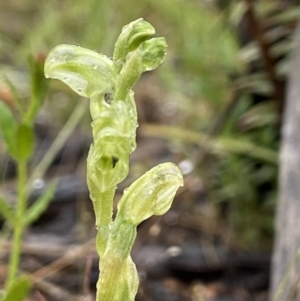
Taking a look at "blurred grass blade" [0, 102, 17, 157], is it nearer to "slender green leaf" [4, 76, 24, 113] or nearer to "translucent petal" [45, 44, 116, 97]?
"slender green leaf" [4, 76, 24, 113]

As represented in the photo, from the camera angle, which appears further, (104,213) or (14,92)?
(14,92)

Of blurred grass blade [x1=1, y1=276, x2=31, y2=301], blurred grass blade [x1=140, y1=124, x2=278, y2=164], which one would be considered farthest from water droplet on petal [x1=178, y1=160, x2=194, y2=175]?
blurred grass blade [x1=1, y1=276, x2=31, y2=301]

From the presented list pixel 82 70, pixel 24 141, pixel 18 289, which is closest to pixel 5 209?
pixel 24 141

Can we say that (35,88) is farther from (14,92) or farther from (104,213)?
(104,213)

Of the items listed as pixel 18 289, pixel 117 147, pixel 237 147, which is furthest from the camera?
pixel 237 147

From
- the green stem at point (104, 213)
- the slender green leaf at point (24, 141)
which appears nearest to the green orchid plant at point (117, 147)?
the green stem at point (104, 213)

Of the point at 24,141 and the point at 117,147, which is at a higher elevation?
the point at 24,141

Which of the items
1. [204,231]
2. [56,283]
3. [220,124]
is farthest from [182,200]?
[56,283]

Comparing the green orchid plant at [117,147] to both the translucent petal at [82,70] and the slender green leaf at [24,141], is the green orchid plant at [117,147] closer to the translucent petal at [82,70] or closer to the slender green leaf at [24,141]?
the translucent petal at [82,70]

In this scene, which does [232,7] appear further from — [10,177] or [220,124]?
[10,177]

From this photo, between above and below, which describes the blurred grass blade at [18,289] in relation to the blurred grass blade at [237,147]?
below
